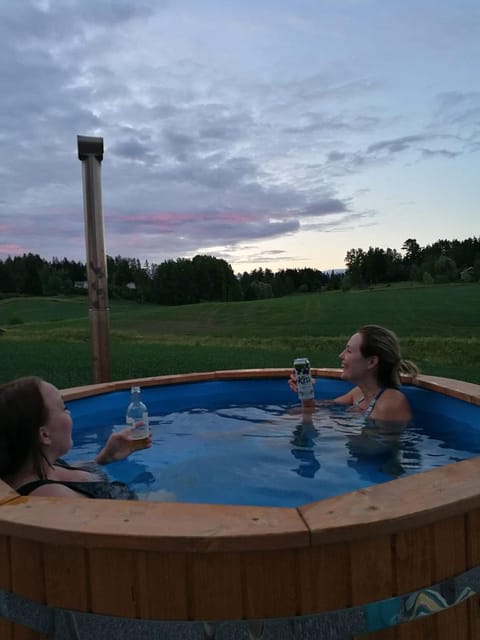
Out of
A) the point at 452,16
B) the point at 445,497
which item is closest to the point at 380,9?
the point at 452,16

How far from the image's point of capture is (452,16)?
7.67 meters

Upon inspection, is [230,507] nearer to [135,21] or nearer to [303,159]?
[135,21]

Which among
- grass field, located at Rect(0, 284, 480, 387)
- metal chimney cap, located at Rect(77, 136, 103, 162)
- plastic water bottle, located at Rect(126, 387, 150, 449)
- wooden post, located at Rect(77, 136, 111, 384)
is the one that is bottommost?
grass field, located at Rect(0, 284, 480, 387)

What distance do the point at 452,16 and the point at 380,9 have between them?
3.83ft

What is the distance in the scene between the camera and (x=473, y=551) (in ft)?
5.19

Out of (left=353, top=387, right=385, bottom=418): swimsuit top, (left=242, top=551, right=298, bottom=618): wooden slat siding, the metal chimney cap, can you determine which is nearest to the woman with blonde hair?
(left=353, top=387, right=385, bottom=418): swimsuit top

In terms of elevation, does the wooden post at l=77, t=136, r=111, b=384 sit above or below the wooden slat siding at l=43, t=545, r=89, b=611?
above

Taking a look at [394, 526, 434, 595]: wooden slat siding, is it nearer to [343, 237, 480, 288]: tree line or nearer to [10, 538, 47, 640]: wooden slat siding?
[10, 538, 47, 640]: wooden slat siding

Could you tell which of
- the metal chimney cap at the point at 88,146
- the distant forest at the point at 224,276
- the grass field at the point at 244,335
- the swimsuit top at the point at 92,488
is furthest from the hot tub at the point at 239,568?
the distant forest at the point at 224,276

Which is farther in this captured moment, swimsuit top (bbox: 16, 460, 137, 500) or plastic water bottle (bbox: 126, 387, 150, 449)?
plastic water bottle (bbox: 126, 387, 150, 449)

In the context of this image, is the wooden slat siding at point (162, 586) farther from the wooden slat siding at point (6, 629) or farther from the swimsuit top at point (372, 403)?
the swimsuit top at point (372, 403)

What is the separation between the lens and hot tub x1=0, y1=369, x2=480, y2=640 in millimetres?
1360

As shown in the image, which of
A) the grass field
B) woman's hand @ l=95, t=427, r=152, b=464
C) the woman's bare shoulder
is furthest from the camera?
the grass field

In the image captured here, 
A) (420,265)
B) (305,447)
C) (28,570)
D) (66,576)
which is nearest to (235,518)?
(66,576)
